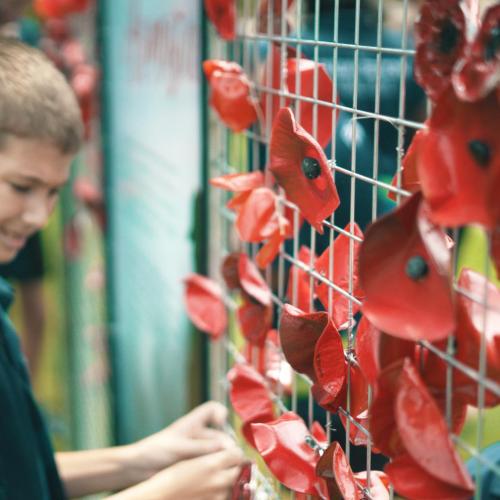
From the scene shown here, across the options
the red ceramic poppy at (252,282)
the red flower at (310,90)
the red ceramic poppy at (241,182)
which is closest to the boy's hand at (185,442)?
the red ceramic poppy at (252,282)

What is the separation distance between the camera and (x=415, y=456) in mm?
499

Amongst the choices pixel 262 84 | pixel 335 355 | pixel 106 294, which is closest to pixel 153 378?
pixel 106 294

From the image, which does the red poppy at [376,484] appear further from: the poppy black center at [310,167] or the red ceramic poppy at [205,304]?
the red ceramic poppy at [205,304]

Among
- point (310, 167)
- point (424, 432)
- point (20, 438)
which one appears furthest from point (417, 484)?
point (20, 438)

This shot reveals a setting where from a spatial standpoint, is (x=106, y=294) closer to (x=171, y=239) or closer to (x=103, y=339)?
(x=103, y=339)

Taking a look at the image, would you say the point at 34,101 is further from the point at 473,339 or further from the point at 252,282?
the point at 473,339

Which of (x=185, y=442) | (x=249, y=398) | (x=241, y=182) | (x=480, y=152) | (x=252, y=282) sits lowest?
Result: (x=185, y=442)

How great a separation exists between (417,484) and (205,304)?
626 millimetres

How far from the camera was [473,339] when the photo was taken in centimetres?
50

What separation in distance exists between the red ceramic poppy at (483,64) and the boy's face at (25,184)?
747 mm

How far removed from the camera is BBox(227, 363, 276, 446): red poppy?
0.86 metres

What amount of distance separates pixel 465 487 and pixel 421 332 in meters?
0.09

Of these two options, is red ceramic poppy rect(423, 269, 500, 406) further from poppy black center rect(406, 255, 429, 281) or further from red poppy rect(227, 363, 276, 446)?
red poppy rect(227, 363, 276, 446)

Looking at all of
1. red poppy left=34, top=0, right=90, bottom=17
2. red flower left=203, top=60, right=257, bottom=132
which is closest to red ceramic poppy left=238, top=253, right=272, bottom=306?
red flower left=203, top=60, right=257, bottom=132
